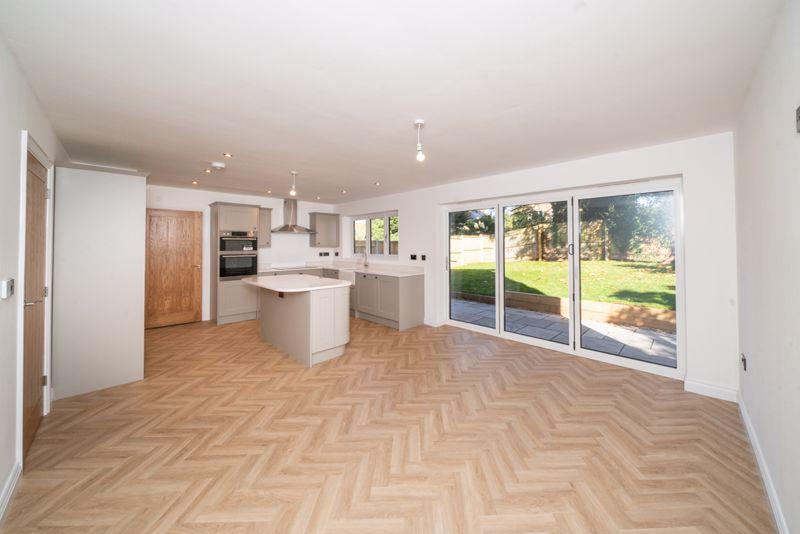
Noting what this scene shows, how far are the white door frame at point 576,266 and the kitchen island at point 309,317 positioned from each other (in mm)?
2135

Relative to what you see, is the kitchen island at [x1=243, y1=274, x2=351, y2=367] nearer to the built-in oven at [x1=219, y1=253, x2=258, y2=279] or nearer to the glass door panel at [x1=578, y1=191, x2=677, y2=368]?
the built-in oven at [x1=219, y1=253, x2=258, y2=279]

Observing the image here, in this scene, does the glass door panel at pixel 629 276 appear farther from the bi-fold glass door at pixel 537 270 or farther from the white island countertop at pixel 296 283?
the white island countertop at pixel 296 283

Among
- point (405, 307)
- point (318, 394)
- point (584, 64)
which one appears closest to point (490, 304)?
point (405, 307)

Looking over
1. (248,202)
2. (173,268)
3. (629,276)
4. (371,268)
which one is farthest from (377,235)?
(629,276)

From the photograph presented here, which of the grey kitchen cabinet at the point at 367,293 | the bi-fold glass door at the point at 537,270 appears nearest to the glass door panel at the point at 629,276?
the bi-fold glass door at the point at 537,270

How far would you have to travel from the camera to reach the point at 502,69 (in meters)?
1.81

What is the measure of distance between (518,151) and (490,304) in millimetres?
2404

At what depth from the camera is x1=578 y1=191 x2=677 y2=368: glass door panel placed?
11.0ft

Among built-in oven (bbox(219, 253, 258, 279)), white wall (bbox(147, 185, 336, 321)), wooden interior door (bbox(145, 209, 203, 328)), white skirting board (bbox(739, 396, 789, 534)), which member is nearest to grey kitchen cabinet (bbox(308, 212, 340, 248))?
white wall (bbox(147, 185, 336, 321))

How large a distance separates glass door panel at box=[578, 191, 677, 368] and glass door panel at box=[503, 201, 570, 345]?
0.79 ft

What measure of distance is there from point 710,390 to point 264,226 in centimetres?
663

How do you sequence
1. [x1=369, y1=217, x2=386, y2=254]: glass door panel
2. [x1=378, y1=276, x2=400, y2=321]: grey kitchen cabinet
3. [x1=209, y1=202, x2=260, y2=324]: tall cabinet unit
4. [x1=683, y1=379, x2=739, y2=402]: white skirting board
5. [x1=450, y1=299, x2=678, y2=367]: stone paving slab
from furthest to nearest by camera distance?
1. [x1=369, y1=217, x2=386, y2=254]: glass door panel
2. [x1=209, y1=202, x2=260, y2=324]: tall cabinet unit
3. [x1=378, y1=276, x2=400, y2=321]: grey kitchen cabinet
4. [x1=450, y1=299, x2=678, y2=367]: stone paving slab
5. [x1=683, y1=379, x2=739, y2=402]: white skirting board

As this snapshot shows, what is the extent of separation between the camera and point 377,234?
672 cm

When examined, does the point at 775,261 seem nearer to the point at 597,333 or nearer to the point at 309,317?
the point at 597,333
